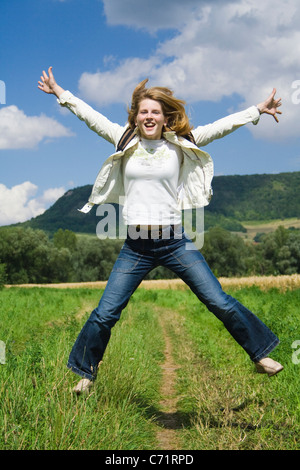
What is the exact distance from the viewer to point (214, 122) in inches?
183

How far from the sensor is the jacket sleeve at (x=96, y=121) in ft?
14.9

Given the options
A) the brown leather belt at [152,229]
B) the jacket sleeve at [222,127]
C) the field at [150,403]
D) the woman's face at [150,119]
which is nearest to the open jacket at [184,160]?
the jacket sleeve at [222,127]

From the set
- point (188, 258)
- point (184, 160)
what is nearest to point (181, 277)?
point (188, 258)

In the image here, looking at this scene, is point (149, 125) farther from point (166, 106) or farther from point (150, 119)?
point (166, 106)

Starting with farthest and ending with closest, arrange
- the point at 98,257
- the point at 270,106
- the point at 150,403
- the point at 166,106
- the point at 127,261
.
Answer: the point at 98,257, the point at 150,403, the point at 270,106, the point at 166,106, the point at 127,261

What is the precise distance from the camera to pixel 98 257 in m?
77.6

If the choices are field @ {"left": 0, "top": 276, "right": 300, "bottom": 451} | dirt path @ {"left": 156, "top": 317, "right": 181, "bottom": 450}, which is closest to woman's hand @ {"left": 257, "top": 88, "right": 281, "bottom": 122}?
field @ {"left": 0, "top": 276, "right": 300, "bottom": 451}

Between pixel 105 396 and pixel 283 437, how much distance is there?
5.39ft

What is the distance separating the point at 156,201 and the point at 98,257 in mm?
74022

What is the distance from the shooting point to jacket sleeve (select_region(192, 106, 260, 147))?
4574mm

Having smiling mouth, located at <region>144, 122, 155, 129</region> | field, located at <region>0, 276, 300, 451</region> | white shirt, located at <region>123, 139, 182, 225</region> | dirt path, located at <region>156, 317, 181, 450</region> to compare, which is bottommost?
dirt path, located at <region>156, 317, 181, 450</region>

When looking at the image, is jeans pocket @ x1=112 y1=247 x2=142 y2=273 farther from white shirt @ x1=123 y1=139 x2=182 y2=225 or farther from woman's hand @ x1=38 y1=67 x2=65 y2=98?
woman's hand @ x1=38 y1=67 x2=65 y2=98
